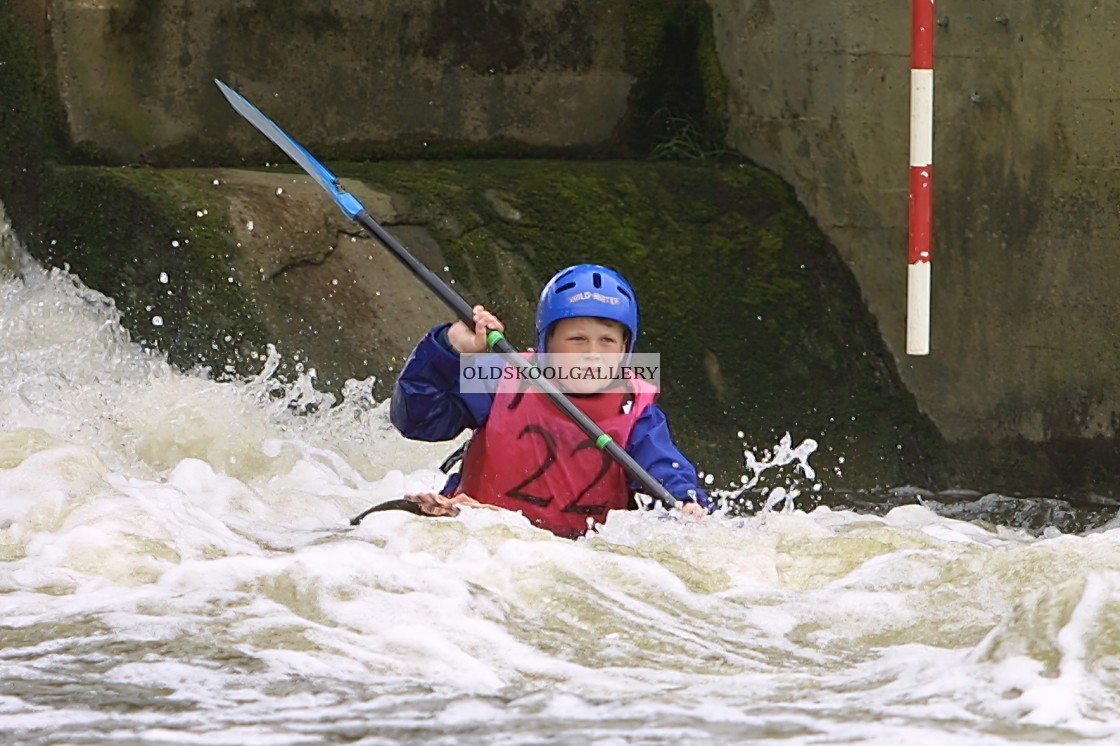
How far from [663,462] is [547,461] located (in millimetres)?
326

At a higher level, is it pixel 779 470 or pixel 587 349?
pixel 587 349

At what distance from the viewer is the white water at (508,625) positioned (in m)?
3.32

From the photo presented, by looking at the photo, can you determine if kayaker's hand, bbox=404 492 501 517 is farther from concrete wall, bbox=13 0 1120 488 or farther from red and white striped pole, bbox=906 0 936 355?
concrete wall, bbox=13 0 1120 488

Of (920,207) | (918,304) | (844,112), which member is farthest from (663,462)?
(844,112)

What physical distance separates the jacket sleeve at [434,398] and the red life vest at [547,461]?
2.6 inches

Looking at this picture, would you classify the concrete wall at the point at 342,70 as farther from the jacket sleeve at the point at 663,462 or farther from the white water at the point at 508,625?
the jacket sleeve at the point at 663,462

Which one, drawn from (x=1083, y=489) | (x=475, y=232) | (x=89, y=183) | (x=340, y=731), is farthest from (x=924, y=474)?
(x=340, y=731)

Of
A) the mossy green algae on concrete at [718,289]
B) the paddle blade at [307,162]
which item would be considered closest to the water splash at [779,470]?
the mossy green algae on concrete at [718,289]

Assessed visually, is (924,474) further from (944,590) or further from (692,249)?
(944,590)

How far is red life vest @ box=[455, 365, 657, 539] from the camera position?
4.93 metres

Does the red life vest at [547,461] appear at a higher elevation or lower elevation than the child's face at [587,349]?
lower

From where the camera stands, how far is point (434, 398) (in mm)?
5043

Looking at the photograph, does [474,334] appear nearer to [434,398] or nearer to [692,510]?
[434,398]

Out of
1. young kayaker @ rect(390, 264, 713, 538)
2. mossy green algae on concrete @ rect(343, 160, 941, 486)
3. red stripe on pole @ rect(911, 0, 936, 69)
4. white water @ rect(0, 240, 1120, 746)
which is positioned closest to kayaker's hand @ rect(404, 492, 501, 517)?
white water @ rect(0, 240, 1120, 746)
